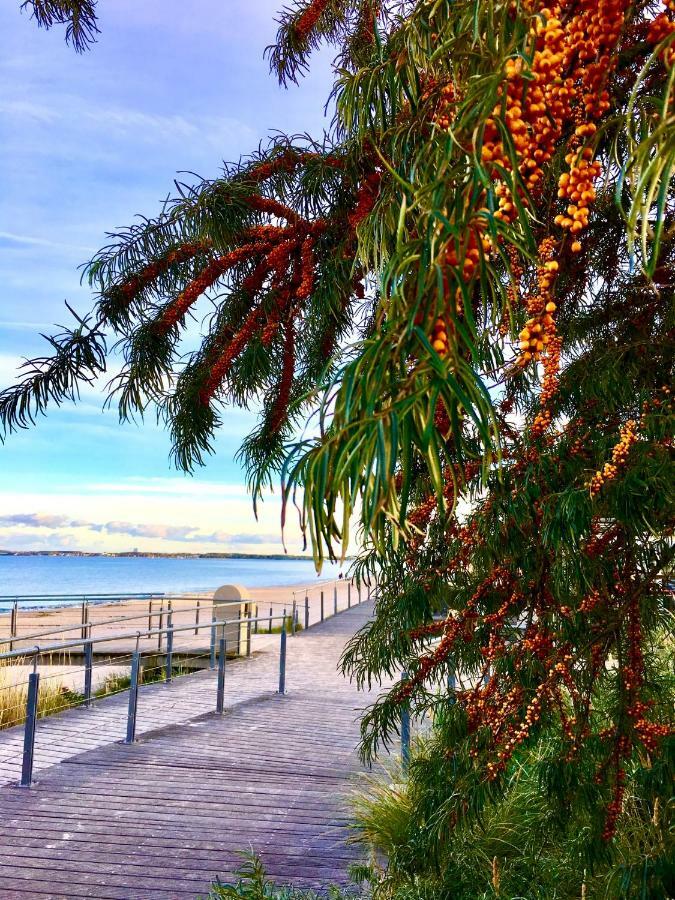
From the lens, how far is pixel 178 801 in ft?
20.3

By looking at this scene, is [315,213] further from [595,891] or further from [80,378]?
[595,891]

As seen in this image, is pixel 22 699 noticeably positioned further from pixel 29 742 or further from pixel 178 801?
pixel 178 801

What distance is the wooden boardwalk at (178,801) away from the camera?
15.9ft

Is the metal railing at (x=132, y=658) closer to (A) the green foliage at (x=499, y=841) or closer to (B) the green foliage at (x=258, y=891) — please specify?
(A) the green foliage at (x=499, y=841)

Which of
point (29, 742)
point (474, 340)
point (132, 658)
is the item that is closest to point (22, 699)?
point (132, 658)

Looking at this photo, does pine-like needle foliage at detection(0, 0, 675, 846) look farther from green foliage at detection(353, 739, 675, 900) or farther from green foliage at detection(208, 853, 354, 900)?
green foliage at detection(208, 853, 354, 900)

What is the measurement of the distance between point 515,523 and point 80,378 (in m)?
1.91

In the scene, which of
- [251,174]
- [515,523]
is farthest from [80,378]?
[515,523]

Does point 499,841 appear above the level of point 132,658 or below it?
below

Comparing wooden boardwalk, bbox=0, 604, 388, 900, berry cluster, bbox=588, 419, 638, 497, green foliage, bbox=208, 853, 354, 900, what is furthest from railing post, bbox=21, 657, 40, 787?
berry cluster, bbox=588, 419, 638, 497

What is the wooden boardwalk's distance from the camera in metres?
4.83

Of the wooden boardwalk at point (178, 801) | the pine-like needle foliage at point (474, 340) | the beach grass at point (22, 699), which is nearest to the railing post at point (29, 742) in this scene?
the wooden boardwalk at point (178, 801)

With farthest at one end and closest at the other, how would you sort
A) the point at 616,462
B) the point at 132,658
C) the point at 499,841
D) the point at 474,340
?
the point at 132,658
the point at 499,841
the point at 616,462
the point at 474,340

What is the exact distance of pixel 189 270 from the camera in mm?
3574
